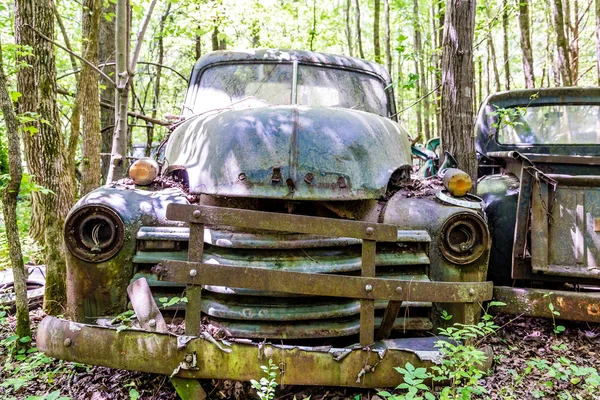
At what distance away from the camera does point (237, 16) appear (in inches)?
489

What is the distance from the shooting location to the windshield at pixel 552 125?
543 cm

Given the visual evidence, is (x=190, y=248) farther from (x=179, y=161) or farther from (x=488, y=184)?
(x=488, y=184)

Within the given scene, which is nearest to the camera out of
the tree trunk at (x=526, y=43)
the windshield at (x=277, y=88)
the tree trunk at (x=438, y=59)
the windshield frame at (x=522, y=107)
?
the windshield at (x=277, y=88)

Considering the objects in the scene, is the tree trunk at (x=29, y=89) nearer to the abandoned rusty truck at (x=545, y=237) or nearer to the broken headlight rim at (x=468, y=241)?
the broken headlight rim at (x=468, y=241)

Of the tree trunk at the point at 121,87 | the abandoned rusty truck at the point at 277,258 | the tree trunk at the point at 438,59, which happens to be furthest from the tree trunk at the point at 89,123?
the tree trunk at the point at 438,59

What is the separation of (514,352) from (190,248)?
2.50 meters

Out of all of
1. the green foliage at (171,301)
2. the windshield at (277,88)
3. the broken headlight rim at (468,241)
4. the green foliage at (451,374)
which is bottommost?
the green foliage at (451,374)

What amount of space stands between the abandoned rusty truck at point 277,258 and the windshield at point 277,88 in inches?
37.7

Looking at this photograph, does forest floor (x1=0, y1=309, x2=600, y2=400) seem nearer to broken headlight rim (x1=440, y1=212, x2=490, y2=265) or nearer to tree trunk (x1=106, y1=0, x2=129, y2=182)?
broken headlight rim (x1=440, y1=212, x2=490, y2=265)

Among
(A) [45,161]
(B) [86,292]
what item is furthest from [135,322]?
(A) [45,161]

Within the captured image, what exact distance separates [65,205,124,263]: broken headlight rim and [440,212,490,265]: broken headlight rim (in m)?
2.15

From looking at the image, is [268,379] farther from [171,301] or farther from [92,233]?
[92,233]

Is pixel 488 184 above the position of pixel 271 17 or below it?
below

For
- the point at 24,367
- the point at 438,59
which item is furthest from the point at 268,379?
the point at 438,59
